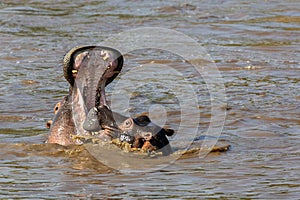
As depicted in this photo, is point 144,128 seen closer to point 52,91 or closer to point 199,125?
point 199,125

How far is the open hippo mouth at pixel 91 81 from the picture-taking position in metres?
5.86

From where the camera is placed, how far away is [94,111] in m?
5.80

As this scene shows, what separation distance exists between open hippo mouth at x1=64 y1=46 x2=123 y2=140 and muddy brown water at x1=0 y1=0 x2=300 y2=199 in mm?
270

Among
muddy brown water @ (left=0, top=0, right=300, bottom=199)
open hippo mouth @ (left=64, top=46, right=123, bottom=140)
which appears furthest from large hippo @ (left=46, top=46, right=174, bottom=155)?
muddy brown water @ (left=0, top=0, right=300, bottom=199)

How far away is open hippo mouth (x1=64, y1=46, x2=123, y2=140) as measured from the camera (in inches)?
231

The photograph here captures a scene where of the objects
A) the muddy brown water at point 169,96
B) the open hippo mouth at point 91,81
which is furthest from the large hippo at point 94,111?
the muddy brown water at point 169,96

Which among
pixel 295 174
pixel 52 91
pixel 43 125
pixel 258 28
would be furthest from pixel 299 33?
pixel 295 174

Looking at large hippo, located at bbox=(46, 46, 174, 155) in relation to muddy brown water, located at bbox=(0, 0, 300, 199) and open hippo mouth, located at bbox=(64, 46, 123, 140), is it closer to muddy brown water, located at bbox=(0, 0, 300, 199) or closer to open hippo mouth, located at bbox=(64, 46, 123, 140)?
open hippo mouth, located at bbox=(64, 46, 123, 140)

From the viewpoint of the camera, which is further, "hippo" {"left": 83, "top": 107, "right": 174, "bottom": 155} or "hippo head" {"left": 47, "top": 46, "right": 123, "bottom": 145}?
"hippo head" {"left": 47, "top": 46, "right": 123, "bottom": 145}

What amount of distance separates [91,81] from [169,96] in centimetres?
286

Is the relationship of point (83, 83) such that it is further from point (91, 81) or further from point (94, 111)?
point (94, 111)

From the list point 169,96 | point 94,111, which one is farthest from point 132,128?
point 169,96

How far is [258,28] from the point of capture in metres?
12.9

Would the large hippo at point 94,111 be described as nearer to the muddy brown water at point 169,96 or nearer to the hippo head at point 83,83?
the hippo head at point 83,83
